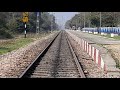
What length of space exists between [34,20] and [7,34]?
45023mm

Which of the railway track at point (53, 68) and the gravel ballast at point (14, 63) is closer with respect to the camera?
the railway track at point (53, 68)

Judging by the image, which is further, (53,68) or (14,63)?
Answer: (14,63)

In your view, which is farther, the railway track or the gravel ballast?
the gravel ballast
